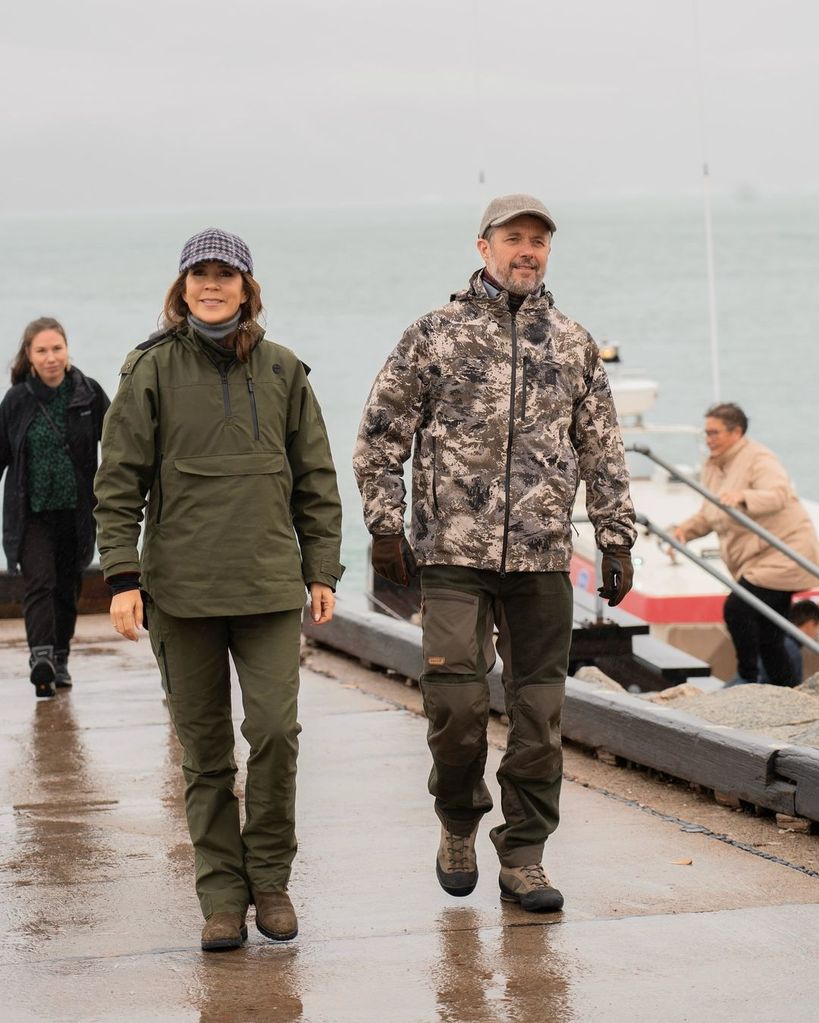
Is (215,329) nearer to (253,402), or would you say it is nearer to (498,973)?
(253,402)

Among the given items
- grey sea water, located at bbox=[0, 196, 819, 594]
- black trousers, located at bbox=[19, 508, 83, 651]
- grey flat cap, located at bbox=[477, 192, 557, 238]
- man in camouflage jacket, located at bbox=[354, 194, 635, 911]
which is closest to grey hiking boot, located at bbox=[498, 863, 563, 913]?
man in camouflage jacket, located at bbox=[354, 194, 635, 911]

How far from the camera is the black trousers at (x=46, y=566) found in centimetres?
884

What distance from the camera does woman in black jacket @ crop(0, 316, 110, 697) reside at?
868 cm

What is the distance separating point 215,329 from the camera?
4957 mm

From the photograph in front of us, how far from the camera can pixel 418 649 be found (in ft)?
29.7

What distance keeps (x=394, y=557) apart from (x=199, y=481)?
65cm

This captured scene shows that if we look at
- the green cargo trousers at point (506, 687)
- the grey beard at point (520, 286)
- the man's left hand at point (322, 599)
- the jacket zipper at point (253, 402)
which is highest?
the grey beard at point (520, 286)

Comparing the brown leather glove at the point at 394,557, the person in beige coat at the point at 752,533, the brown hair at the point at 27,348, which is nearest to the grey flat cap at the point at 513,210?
the brown leather glove at the point at 394,557

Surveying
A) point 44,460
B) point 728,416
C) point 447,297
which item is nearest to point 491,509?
point 44,460

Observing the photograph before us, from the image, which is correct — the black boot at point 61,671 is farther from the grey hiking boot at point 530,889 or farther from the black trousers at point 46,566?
the grey hiking boot at point 530,889

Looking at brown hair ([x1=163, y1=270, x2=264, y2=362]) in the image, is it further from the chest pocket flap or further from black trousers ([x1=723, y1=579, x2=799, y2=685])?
black trousers ([x1=723, y1=579, x2=799, y2=685])

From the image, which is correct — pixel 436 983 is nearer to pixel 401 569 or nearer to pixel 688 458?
pixel 401 569

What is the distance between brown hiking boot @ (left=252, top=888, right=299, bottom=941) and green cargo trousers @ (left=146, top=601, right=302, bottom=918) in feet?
0.09

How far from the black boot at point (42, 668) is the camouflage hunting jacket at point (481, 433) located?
3941mm
